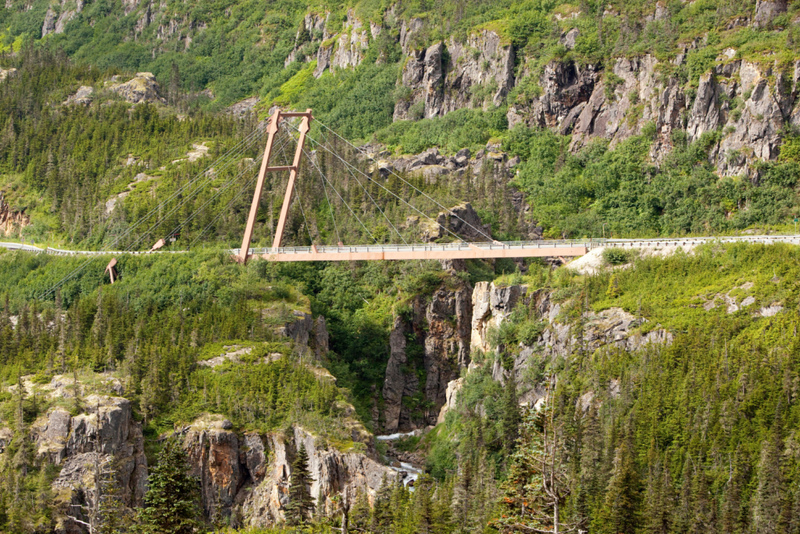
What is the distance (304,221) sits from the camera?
133000mm

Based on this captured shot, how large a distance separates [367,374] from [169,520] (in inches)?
2433

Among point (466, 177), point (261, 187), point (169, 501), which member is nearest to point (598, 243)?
point (261, 187)

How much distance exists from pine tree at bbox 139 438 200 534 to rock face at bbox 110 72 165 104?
121 meters

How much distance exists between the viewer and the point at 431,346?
121 meters

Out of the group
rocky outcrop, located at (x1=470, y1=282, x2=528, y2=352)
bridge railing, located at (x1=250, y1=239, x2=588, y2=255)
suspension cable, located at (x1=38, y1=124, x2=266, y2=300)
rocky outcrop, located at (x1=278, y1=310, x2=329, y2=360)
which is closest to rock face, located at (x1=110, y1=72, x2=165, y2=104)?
suspension cable, located at (x1=38, y1=124, x2=266, y2=300)

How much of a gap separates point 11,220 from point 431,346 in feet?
185

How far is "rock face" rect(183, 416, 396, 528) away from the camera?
91250 mm

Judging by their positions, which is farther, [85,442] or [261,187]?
[261,187]

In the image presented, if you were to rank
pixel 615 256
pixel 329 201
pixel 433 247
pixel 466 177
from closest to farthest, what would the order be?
pixel 615 256 → pixel 433 247 → pixel 329 201 → pixel 466 177

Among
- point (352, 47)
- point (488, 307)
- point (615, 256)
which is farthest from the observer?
point (352, 47)

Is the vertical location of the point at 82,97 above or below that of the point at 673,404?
above

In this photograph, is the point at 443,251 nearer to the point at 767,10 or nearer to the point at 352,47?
the point at 767,10

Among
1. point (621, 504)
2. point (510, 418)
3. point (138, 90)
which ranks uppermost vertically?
point (138, 90)

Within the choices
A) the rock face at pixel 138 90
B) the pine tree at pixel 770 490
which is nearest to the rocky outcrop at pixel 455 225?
the pine tree at pixel 770 490
